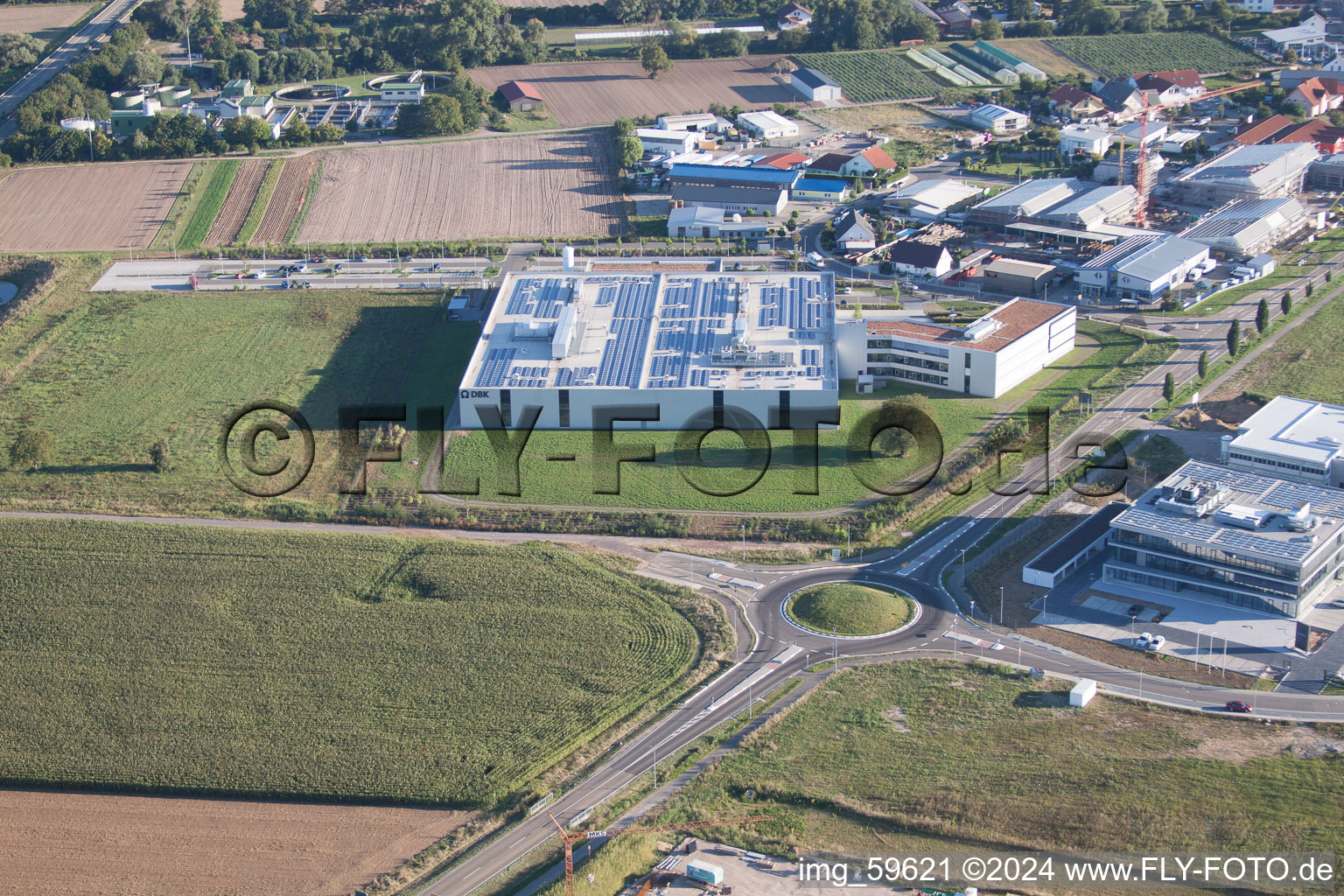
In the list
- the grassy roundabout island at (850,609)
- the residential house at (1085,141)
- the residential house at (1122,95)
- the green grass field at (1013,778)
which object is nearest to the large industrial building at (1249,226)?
the residential house at (1085,141)

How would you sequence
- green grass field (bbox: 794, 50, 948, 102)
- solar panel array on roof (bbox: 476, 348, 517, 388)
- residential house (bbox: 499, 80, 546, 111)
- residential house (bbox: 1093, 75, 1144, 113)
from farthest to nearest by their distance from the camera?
green grass field (bbox: 794, 50, 948, 102) → residential house (bbox: 499, 80, 546, 111) → residential house (bbox: 1093, 75, 1144, 113) → solar panel array on roof (bbox: 476, 348, 517, 388)

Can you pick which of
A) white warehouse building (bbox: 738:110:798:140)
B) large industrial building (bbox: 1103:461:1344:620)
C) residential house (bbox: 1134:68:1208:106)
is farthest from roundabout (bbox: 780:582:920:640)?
residential house (bbox: 1134:68:1208:106)

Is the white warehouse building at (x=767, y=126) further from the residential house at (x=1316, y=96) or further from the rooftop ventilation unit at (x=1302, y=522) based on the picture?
the rooftop ventilation unit at (x=1302, y=522)

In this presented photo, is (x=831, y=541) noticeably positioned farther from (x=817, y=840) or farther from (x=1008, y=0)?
(x=1008, y=0)

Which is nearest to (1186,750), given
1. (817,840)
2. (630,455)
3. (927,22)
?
(817,840)

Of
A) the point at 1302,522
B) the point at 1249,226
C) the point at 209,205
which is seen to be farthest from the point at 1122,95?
the point at 209,205

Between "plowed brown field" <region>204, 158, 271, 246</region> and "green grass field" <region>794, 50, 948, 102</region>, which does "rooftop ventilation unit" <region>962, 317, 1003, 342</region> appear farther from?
Result: "green grass field" <region>794, 50, 948, 102</region>

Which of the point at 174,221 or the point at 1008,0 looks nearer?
the point at 174,221
